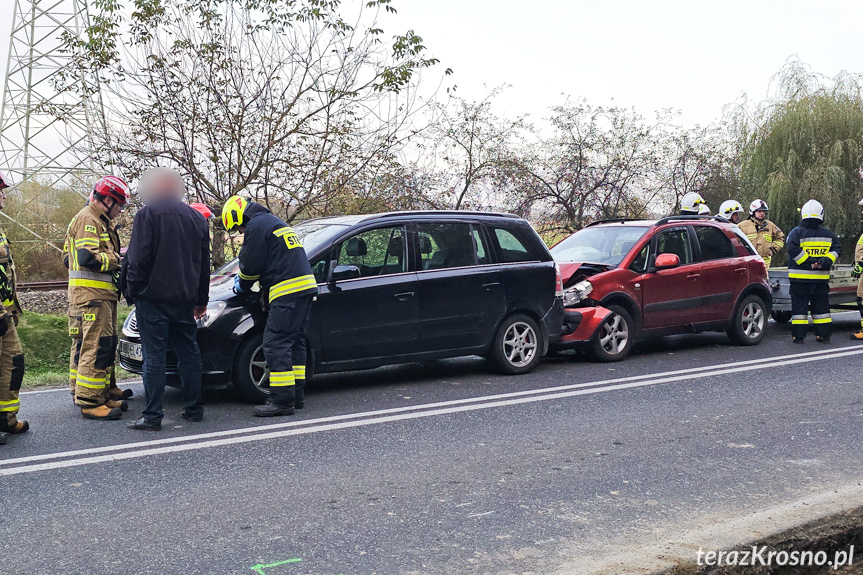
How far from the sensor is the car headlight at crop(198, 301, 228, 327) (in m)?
7.24

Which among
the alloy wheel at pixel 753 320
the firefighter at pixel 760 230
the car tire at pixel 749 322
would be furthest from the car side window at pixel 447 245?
the firefighter at pixel 760 230

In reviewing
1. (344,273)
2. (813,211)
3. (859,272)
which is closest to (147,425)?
(344,273)

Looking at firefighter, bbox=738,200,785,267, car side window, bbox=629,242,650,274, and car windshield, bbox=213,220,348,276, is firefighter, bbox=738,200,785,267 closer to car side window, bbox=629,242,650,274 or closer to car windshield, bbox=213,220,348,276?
car side window, bbox=629,242,650,274

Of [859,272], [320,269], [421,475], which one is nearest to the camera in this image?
[421,475]

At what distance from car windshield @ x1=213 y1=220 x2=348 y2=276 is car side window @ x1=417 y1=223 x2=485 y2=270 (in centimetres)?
88

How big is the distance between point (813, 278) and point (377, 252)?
6536 mm

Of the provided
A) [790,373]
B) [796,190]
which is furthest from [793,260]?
[796,190]

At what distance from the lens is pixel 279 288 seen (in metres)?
7.03

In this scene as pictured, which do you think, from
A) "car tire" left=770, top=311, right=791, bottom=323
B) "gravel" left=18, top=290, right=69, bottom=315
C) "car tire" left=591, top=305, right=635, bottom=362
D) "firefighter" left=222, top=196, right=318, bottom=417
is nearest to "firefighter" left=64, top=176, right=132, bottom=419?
"firefighter" left=222, top=196, right=318, bottom=417

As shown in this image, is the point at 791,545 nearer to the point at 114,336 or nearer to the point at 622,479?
the point at 622,479

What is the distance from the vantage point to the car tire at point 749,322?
11.1m

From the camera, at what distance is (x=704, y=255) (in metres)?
11.0

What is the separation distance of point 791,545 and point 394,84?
31.8 ft

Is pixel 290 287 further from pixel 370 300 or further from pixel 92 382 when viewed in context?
Result: pixel 92 382
